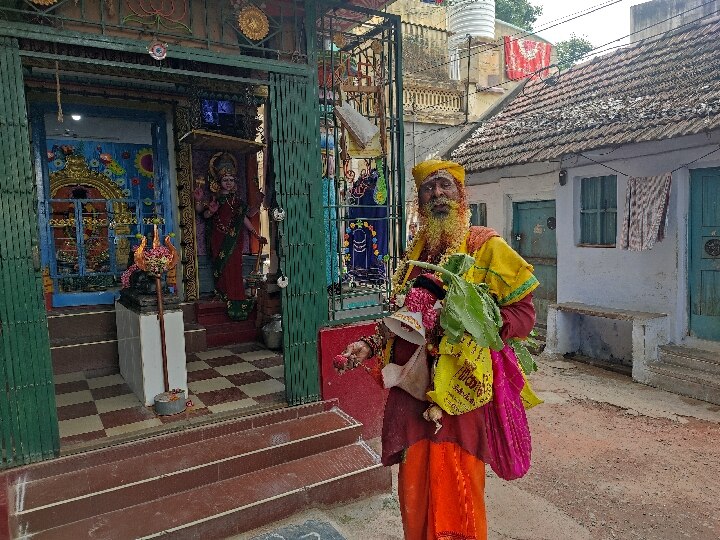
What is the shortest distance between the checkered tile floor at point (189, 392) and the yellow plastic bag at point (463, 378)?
271 cm

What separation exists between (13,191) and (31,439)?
73.3 inches

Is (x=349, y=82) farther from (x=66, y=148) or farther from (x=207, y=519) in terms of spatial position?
(x=207, y=519)

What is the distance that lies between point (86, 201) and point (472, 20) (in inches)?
656

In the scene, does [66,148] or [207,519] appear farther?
[66,148]

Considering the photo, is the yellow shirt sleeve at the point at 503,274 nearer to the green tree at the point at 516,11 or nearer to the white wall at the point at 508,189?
the white wall at the point at 508,189

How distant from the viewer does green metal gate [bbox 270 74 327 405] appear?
4.67 metres

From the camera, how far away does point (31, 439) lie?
12.3ft

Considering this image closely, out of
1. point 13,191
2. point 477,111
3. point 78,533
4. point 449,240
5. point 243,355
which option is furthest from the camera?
point 477,111

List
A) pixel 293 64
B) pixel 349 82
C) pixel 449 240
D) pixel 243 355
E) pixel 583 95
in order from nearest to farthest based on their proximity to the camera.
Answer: pixel 449 240, pixel 293 64, pixel 349 82, pixel 243 355, pixel 583 95

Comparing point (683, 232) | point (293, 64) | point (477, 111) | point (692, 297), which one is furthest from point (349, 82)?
point (477, 111)

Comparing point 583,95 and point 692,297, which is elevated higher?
point 583,95

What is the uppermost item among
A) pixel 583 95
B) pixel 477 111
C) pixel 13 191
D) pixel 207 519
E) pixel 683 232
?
pixel 477 111

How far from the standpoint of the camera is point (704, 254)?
718cm

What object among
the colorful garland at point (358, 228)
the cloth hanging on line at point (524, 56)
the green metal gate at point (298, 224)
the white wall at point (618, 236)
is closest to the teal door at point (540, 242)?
the white wall at point (618, 236)
